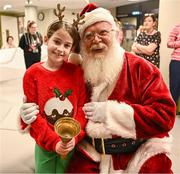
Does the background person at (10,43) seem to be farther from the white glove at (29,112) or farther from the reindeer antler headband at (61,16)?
the white glove at (29,112)

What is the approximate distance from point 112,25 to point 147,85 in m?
0.35

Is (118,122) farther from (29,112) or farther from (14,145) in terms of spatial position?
(14,145)

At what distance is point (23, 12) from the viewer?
427cm

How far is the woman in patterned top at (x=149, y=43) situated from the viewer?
9.82 feet

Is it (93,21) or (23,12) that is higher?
(23,12)

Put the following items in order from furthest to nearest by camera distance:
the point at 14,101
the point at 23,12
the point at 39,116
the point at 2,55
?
the point at 2,55 < the point at 23,12 < the point at 14,101 < the point at 39,116

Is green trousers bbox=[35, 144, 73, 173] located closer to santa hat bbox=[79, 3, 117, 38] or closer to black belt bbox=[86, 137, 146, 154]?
black belt bbox=[86, 137, 146, 154]

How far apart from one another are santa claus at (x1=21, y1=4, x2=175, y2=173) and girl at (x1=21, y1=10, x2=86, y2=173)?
0.21ft

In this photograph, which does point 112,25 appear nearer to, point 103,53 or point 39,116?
point 103,53

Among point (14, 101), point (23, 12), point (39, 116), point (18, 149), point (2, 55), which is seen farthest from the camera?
point (2, 55)

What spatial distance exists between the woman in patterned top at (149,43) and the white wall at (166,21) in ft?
1.52

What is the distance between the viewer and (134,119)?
3.77 feet

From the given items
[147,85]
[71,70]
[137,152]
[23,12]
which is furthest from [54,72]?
[23,12]

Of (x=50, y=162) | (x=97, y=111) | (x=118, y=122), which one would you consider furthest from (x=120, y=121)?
A: (x=50, y=162)
